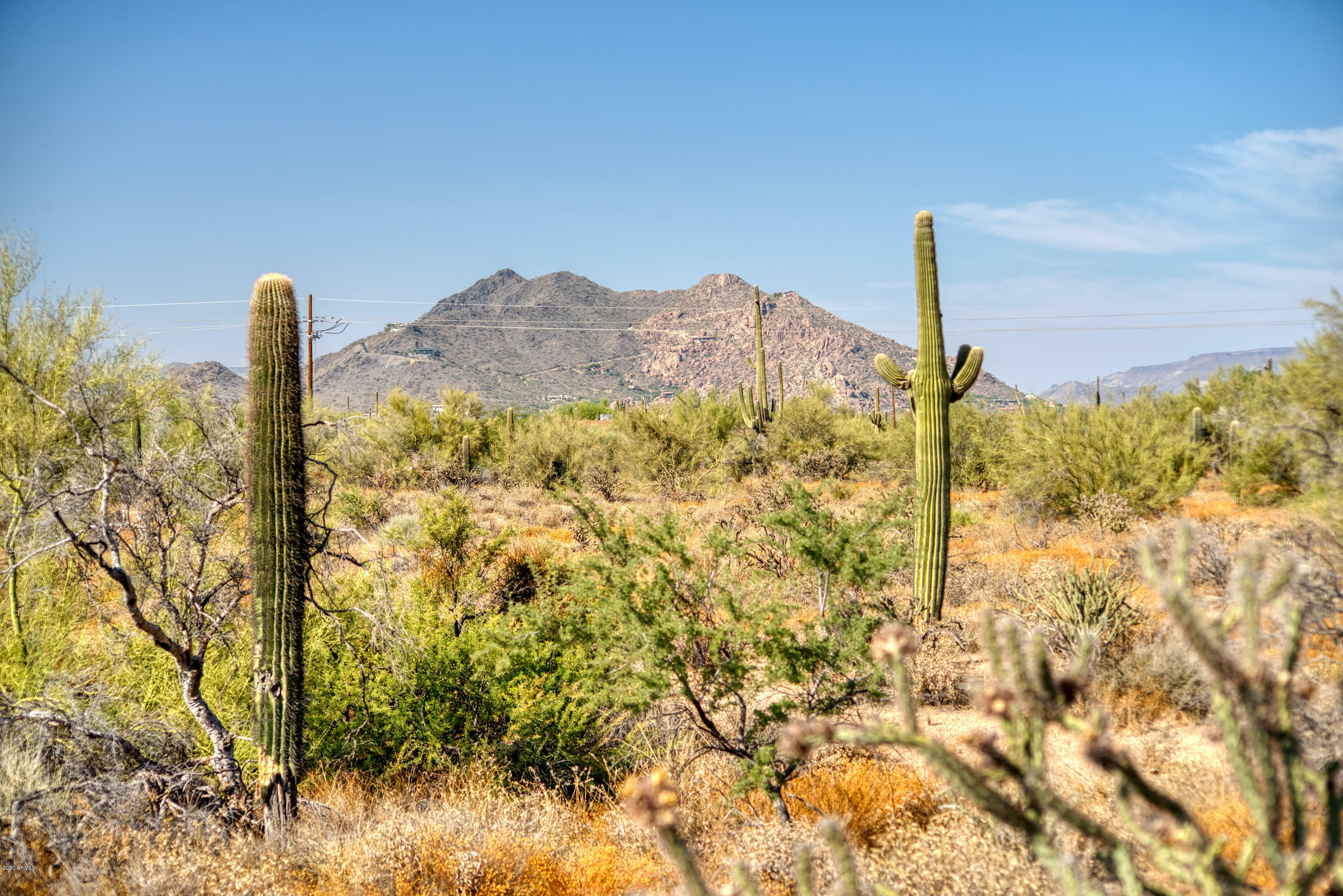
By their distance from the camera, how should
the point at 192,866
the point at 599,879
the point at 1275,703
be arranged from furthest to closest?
1. the point at 599,879
2. the point at 192,866
3. the point at 1275,703

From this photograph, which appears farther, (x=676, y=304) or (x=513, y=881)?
(x=676, y=304)

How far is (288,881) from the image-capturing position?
13.8 ft

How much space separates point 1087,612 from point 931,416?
121 inches

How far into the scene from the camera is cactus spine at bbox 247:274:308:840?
4.95m

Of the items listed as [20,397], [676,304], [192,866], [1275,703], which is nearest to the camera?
[1275,703]

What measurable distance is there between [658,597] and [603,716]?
6.45ft

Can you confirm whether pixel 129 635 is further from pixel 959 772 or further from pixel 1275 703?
pixel 1275 703

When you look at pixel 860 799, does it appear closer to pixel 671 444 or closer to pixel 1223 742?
pixel 1223 742

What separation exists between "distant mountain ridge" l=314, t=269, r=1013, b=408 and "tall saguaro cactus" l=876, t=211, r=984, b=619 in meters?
74.7

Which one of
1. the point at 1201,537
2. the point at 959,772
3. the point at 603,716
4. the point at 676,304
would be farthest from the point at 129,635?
the point at 676,304

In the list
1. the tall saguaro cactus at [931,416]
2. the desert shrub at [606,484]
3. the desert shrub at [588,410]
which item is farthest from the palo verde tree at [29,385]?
the desert shrub at [588,410]

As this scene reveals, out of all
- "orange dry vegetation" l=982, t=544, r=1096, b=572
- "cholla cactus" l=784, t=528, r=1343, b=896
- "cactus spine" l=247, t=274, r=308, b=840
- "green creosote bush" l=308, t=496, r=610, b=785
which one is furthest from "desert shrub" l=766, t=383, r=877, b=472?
"cholla cactus" l=784, t=528, r=1343, b=896

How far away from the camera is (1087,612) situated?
7492mm

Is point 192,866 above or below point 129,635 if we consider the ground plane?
below
